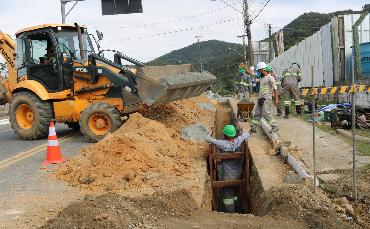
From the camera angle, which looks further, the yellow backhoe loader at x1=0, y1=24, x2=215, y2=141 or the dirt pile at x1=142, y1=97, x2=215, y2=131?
the dirt pile at x1=142, y1=97, x2=215, y2=131

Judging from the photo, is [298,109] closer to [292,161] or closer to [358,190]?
[292,161]

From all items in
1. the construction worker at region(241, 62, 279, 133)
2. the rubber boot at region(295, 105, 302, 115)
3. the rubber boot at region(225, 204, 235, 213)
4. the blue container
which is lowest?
the rubber boot at region(225, 204, 235, 213)

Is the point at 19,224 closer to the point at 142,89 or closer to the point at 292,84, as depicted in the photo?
the point at 142,89

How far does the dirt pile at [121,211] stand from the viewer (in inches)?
204

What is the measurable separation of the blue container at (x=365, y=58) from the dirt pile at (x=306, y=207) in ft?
31.0

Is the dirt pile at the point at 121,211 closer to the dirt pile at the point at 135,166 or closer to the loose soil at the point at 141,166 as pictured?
the loose soil at the point at 141,166

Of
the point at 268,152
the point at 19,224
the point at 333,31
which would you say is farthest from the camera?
the point at 333,31

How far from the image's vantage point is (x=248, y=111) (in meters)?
15.7

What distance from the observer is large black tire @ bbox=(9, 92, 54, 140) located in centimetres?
1262

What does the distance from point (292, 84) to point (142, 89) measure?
6395 mm

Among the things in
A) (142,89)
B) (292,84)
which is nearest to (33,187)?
(142,89)

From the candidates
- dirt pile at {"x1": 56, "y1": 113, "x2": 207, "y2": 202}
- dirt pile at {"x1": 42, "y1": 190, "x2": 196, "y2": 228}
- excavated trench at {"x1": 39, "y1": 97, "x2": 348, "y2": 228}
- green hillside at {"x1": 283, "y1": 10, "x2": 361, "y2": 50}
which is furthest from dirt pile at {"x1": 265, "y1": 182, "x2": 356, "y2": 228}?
green hillside at {"x1": 283, "y1": 10, "x2": 361, "y2": 50}

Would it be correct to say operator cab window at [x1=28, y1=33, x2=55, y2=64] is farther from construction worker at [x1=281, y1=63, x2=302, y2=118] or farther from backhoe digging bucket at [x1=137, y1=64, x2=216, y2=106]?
construction worker at [x1=281, y1=63, x2=302, y2=118]

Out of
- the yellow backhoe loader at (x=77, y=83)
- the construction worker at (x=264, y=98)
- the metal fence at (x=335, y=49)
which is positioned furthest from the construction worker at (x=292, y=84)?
the construction worker at (x=264, y=98)
